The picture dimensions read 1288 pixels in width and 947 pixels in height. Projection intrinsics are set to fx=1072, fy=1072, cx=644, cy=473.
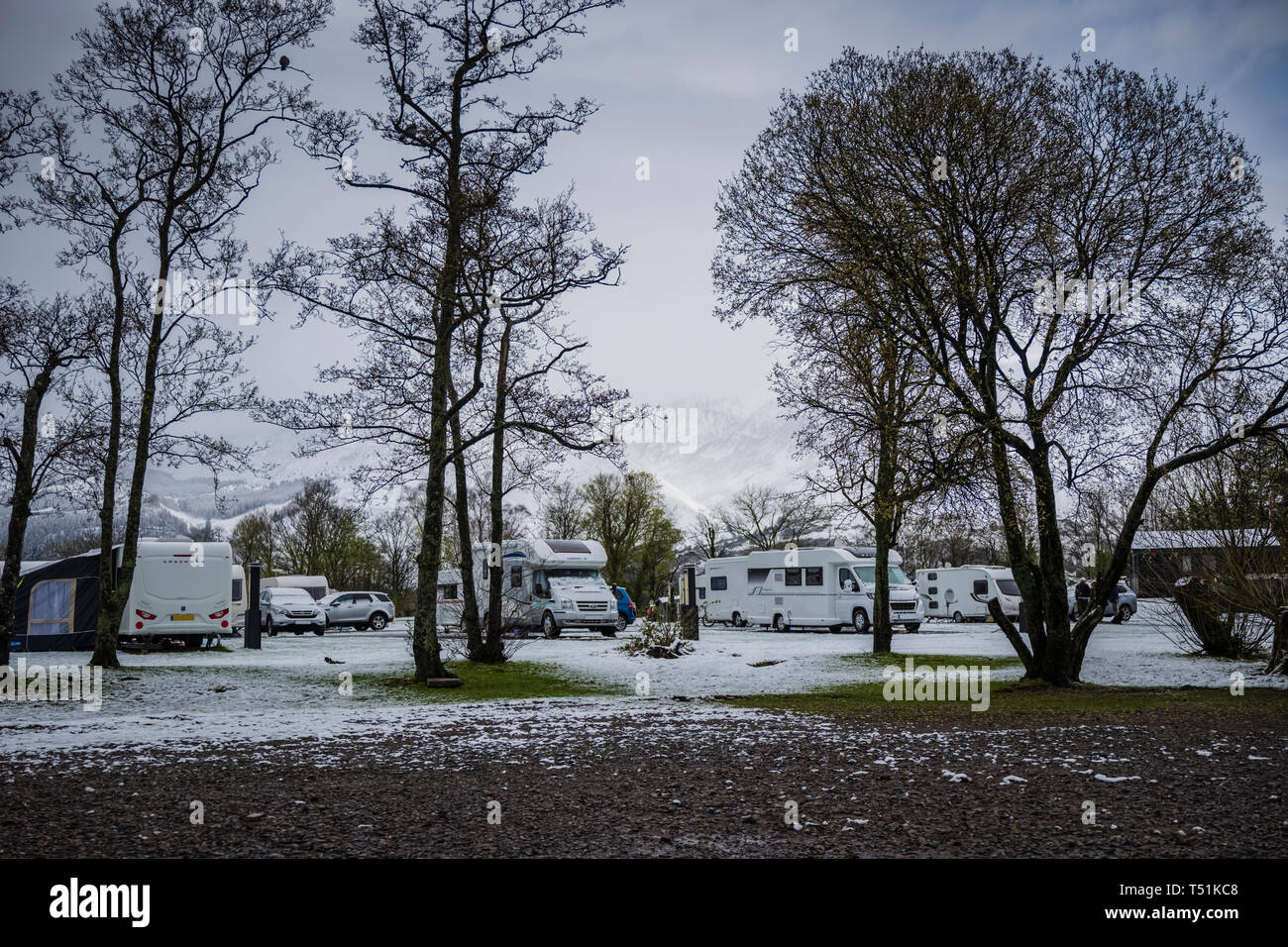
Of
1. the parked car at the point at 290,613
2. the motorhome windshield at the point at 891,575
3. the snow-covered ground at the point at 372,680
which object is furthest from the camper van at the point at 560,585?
the parked car at the point at 290,613

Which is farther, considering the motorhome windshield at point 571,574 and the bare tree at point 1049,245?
the motorhome windshield at point 571,574

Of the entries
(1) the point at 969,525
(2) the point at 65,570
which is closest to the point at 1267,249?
(1) the point at 969,525

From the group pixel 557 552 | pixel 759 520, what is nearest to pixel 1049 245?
pixel 557 552

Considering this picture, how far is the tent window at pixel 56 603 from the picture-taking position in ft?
95.7

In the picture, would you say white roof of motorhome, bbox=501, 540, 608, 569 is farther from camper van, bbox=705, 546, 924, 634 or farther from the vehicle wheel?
camper van, bbox=705, 546, 924, 634

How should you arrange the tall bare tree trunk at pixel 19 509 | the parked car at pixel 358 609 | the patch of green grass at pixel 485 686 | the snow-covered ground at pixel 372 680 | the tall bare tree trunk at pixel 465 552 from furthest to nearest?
1. the parked car at pixel 358 609
2. the tall bare tree trunk at pixel 465 552
3. the tall bare tree trunk at pixel 19 509
4. the patch of green grass at pixel 485 686
5. the snow-covered ground at pixel 372 680

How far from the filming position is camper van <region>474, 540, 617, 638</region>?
3428 centimetres

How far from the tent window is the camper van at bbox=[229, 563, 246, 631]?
11332 millimetres

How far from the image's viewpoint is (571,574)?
35.7m

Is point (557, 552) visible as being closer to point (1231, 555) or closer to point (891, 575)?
point (891, 575)

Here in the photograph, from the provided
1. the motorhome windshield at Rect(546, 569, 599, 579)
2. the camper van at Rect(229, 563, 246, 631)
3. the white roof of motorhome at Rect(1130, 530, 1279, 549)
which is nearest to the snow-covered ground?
the white roof of motorhome at Rect(1130, 530, 1279, 549)

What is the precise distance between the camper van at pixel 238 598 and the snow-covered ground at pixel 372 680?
9479 millimetres

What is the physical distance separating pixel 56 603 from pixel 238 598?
1279 cm

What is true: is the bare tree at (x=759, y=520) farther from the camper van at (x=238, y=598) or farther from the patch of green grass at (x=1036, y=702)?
the patch of green grass at (x=1036, y=702)
